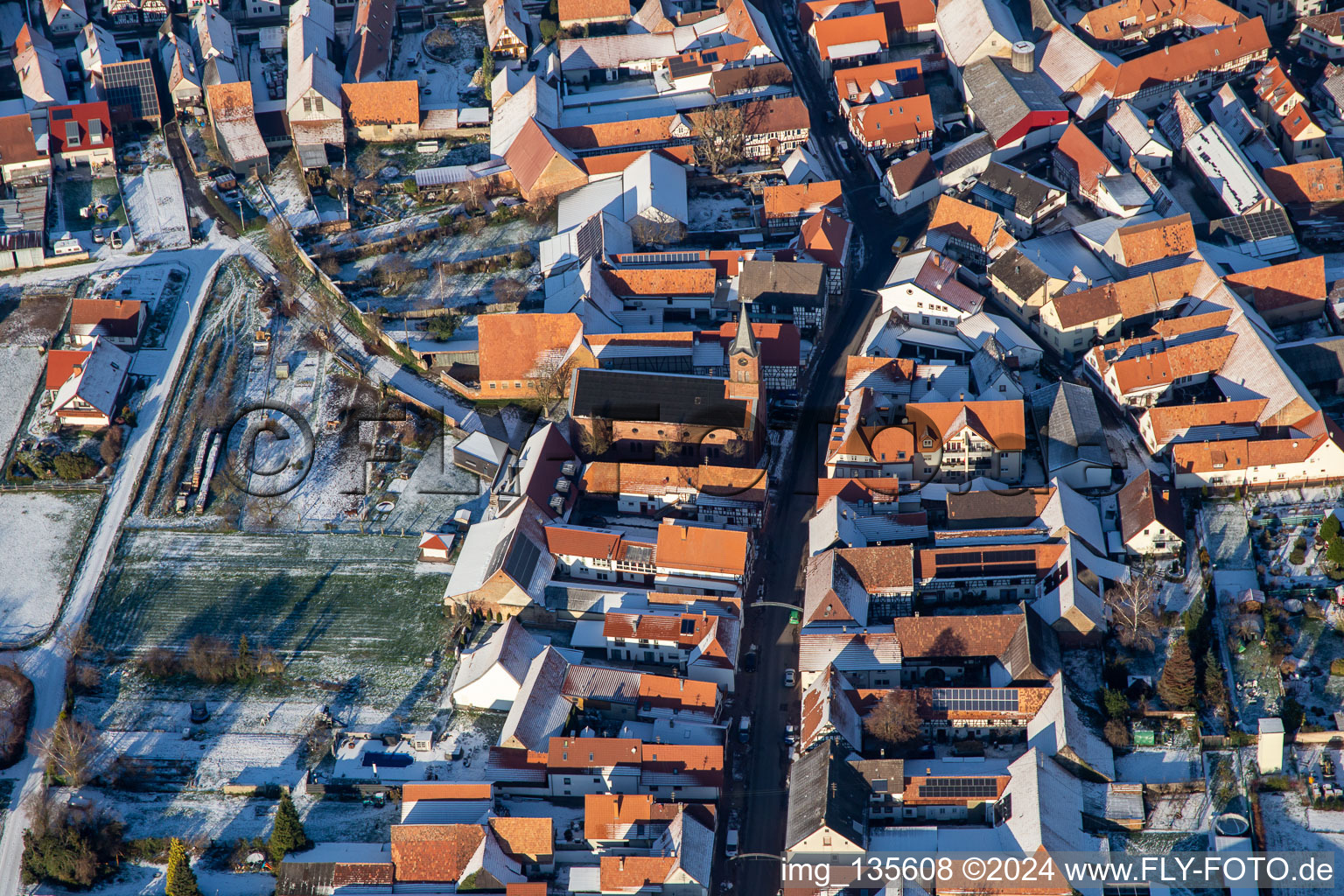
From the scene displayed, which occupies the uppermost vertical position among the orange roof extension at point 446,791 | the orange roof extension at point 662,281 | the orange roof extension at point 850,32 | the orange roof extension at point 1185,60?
the orange roof extension at point 850,32

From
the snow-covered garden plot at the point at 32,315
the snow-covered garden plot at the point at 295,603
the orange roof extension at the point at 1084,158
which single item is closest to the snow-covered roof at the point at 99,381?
the snow-covered garden plot at the point at 32,315

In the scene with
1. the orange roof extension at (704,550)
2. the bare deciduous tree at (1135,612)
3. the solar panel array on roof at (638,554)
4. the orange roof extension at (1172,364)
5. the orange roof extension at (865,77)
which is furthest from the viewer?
the orange roof extension at (865,77)

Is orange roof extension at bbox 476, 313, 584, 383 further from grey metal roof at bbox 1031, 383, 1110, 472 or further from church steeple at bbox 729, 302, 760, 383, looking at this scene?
grey metal roof at bbox 1031, 383, 1110, 472

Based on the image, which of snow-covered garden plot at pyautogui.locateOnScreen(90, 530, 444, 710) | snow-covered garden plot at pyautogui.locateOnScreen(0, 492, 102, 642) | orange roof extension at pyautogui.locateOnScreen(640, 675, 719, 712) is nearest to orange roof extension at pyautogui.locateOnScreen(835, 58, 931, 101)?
snow-covered garden plot at pyautogui.locateOnScreen(90, 530, 444, 710)

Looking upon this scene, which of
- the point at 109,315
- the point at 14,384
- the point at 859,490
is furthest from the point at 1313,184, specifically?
A: the point at 14,384

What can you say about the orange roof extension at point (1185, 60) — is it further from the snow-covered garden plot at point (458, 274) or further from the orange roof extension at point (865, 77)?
the snow-covered garden plot at point (458, 274)

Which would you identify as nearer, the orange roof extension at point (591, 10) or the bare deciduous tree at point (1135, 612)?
the bare deciduous tree at point (1135, 612)

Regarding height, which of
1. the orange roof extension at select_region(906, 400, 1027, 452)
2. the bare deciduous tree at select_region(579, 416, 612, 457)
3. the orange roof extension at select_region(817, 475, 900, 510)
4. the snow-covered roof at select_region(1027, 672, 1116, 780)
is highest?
the orange roof extension at select_region(906, 400, 1027, 452)
